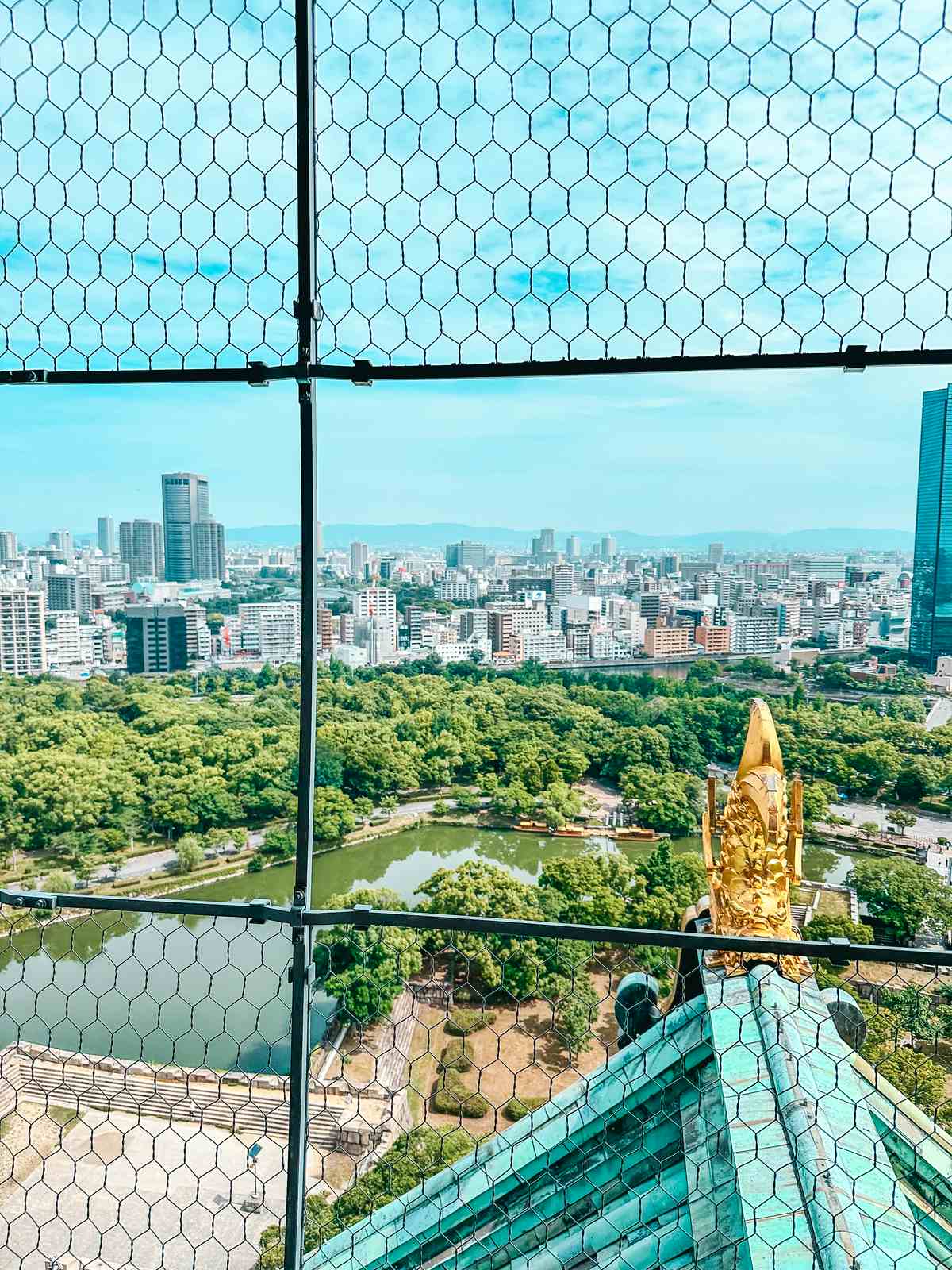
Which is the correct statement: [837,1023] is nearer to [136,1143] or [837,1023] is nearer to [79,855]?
[136,1143]

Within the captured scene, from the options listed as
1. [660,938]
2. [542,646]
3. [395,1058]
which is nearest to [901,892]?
[395,1058]

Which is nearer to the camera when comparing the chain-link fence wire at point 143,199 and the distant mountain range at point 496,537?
the chain-link fence wire at point 143,199

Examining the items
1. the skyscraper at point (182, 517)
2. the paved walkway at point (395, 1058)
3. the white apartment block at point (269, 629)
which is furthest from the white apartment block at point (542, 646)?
the paved walkway at point (395, 1058)

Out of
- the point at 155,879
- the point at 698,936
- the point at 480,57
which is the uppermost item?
the point at 480,57

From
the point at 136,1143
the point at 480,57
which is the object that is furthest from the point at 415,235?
the point at 136,1143

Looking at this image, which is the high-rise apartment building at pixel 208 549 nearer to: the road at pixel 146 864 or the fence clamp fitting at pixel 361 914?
the road at pixel 146 864

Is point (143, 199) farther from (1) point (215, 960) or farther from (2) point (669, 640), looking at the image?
(2) point (669, 640)
